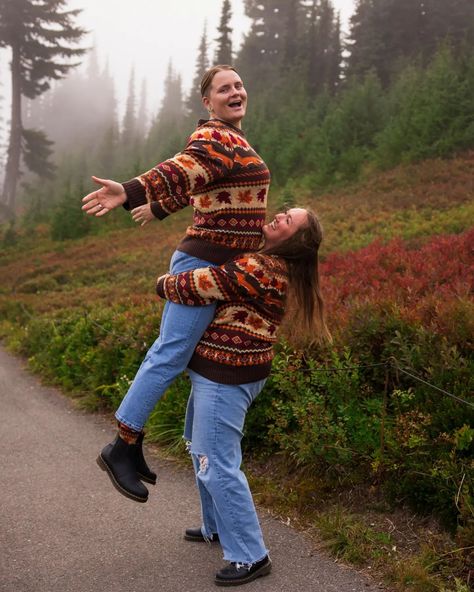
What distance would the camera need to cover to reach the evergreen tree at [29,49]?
35.9 m

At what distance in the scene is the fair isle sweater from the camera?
109 inches

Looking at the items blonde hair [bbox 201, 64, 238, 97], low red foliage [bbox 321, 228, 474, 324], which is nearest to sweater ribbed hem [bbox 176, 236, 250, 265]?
blonde hair [bbox 201, 64, 238, 97]

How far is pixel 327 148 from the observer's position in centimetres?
2722

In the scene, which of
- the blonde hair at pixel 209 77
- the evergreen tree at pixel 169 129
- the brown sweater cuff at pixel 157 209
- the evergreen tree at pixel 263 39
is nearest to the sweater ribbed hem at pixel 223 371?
the brown sweater cuff at pixel 157 209

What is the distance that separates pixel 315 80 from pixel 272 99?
512 cm

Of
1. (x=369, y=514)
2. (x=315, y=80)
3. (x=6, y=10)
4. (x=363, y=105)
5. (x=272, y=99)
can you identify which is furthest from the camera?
(x=315, y=80)

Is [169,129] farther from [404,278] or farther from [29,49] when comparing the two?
[404,278]

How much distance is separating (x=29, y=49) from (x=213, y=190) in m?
38.5

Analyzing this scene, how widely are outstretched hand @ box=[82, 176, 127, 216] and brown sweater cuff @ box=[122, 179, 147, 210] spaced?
0.02m

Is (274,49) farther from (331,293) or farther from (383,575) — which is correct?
(383,575)

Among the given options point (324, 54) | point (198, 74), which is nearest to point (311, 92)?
point (324, 54)

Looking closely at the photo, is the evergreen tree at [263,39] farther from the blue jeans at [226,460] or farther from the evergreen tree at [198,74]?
the blue jeans at [226,460]

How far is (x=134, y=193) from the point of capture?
8.88ft

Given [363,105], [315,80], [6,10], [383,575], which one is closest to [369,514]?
[383,575]
